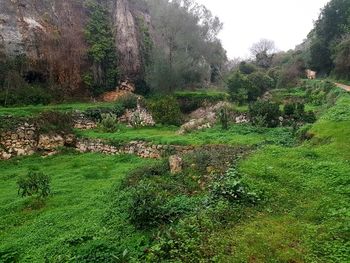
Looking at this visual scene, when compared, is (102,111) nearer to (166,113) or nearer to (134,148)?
(166,113)

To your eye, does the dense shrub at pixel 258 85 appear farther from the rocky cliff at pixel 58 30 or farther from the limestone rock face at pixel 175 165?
the limestone rock face at pixel 175 165

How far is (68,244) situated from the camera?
829 centimetres

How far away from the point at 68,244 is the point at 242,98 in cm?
2026

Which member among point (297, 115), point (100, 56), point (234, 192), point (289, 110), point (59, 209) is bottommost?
point (59, 209)

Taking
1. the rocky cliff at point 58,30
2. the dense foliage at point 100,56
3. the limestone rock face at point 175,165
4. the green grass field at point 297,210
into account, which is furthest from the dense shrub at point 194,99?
the limestone rock face at point 175,165

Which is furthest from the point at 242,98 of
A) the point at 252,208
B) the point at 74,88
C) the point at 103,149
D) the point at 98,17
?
the point at 252,208

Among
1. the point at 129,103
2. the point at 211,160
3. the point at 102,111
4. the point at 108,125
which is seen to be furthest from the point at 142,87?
the point at 211,160

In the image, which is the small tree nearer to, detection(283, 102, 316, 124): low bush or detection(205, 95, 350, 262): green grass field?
detection(283, 102, 316, 124): low bush

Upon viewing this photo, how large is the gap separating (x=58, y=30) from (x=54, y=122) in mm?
12292

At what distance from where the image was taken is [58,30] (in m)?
30.7

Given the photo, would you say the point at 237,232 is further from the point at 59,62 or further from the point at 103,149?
the point at 59,62

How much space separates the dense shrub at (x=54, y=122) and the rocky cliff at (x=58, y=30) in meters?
7.96

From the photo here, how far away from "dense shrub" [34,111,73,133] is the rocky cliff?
7964mm

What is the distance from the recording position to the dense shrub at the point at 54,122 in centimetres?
2092
